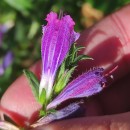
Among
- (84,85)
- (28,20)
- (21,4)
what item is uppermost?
(21,4)

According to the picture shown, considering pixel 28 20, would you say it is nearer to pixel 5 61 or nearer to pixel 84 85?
pixel 5 61

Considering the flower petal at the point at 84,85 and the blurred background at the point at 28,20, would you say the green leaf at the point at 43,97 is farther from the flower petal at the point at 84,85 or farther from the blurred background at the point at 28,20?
the blurred background at the point at 28,20

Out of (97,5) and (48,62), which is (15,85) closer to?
(48,62)

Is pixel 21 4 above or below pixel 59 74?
above

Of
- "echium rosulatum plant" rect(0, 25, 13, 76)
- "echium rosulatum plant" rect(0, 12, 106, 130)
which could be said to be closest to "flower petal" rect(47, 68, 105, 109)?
"echium rosulatum plant" rect(0, 12, 106, 130)

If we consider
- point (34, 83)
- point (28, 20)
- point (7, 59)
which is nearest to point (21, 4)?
point (28, 20)

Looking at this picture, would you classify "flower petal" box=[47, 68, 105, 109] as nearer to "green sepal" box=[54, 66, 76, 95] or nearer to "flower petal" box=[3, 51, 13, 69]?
"green sepal" box=[54, 66, 76, 95]

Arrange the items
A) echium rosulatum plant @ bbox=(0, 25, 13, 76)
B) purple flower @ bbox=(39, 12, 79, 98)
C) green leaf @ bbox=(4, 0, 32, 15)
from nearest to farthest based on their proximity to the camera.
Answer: purple flower @ bbox=(39, 12, 79, 98) → echium rosulatum plant @ bbox=(0, 25, 13, 76) → green leaf @ bbox=(4, 0, 32, 15)
